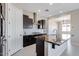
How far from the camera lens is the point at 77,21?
641 cm

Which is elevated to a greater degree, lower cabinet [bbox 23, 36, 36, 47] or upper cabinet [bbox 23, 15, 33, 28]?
upper cabinet [bbox 23, 15, 33, 28]

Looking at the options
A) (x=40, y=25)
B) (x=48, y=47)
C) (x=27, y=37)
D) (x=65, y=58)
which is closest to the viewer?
(x=65, y=58)

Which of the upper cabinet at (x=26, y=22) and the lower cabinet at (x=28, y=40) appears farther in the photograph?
the upper cabinet at (x=26, y=22)

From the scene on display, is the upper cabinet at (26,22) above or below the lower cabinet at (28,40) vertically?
above

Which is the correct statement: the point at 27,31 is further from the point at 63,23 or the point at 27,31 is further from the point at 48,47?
the point at 63,23

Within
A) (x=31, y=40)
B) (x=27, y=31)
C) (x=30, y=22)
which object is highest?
(x=30, y=22)

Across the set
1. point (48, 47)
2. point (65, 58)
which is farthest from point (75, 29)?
point (65, 58)

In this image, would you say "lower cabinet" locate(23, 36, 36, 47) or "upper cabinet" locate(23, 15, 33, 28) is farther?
"upper cabinet" locate(23, 15, 33, 28)

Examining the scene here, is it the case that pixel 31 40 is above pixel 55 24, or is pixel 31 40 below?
below

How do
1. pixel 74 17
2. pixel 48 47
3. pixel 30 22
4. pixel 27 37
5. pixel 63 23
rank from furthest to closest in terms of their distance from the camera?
1. pixel 63 23
2. pixel 74 17
3. pixel 30 22
4. pixel 27 37
5. pixel 48 47

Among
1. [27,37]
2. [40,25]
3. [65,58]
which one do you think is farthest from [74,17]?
[65,58]

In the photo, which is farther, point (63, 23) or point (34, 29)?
point (63, 23)

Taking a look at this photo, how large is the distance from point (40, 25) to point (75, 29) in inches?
102

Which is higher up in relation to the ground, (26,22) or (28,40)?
(26,22)
